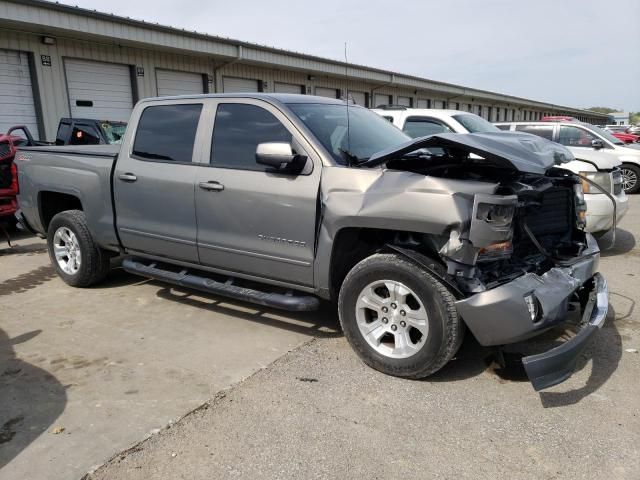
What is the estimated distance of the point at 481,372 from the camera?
359 centimetres

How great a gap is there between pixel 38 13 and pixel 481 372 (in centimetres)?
1258

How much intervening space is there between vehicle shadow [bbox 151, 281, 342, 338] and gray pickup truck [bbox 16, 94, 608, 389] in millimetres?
259

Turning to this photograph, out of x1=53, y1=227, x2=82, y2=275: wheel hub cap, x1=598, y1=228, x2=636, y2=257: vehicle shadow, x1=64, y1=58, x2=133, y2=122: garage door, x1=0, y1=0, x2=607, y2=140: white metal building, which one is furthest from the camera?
x1=64, y1=58, x2=133, y2=122: garage door

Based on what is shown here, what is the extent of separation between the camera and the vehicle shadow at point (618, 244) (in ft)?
22.7

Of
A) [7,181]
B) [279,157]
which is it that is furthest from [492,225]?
[7,181]

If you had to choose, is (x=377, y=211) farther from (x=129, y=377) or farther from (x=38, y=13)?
(x=38, y=13)

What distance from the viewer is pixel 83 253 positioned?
17.7 feet

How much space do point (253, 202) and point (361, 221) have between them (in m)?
0.96

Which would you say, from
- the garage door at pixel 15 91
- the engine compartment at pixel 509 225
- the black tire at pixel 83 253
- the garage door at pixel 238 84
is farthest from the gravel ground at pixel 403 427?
the garage door at pixel 238 84

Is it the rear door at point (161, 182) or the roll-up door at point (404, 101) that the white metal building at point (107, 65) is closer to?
the rear door at point (161, 182)

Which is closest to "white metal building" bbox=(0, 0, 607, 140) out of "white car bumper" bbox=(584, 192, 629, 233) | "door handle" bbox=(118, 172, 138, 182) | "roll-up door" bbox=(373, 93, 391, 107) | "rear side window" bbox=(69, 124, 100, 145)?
"rear side window" bbox=(69, 124, 100, 145)

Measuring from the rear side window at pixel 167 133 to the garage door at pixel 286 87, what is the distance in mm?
16047

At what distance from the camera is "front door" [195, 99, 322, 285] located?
3799 millimetres

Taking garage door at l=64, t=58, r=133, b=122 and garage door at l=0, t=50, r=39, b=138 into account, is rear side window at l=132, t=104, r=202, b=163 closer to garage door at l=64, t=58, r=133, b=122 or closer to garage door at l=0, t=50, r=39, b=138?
garage door at l=0, t=50, r=39, b=138
